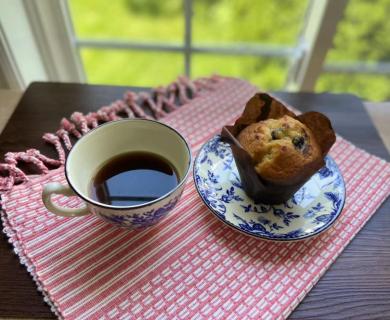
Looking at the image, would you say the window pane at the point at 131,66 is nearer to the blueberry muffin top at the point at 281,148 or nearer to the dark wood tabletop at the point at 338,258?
the dark wood tabletop at the point at 338,258

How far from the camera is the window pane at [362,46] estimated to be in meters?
1.08

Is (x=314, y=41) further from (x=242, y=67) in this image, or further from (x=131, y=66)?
(x=131, y=66)

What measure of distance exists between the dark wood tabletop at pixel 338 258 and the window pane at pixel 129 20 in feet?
1.53

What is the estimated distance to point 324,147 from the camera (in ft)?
1.79

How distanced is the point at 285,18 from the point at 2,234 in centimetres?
103

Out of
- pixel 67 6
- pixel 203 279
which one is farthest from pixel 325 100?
pixel 67 6

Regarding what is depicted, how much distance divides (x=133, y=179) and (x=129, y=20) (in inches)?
33.1

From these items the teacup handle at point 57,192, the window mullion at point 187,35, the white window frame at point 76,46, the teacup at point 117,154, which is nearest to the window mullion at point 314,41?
the white window frame at point 76,46

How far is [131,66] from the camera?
1.30 meters

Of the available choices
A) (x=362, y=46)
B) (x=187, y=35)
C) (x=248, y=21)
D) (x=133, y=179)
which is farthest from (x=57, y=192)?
(x=362, y=46)

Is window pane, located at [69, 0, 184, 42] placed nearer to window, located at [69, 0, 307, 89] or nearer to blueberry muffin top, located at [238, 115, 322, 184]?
window, located at [69, 0, 307, 89]

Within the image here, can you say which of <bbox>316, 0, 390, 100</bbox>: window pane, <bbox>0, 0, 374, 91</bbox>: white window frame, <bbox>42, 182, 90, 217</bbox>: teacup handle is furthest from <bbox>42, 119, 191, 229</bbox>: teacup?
<bbox>316, 0, 390, 100</bbox>: window pane

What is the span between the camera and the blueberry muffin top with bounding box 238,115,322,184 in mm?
500

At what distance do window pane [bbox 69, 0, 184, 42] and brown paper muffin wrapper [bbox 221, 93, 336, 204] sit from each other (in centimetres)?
68
